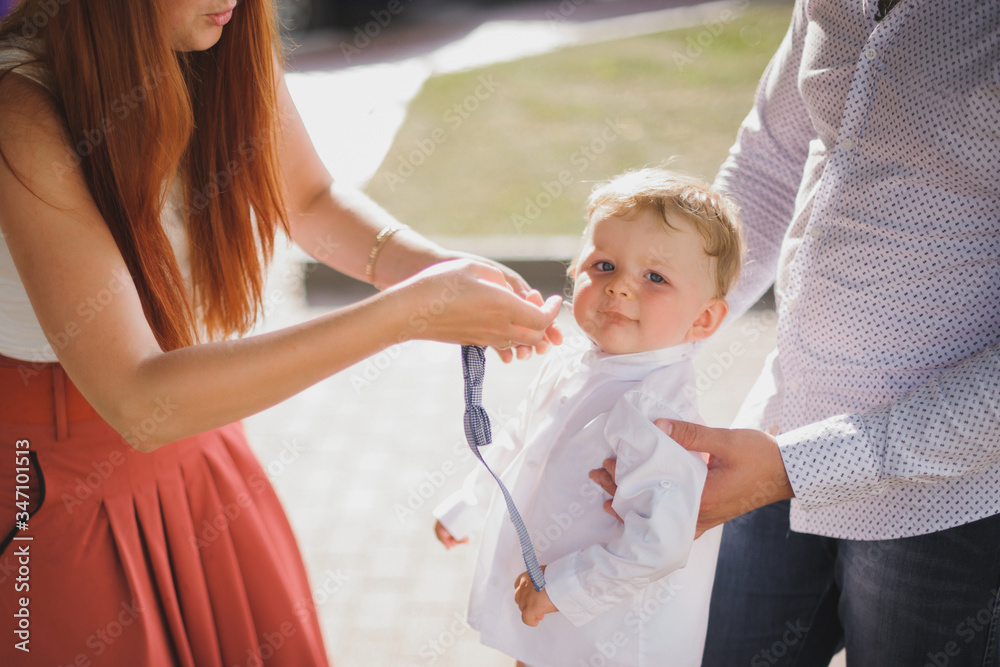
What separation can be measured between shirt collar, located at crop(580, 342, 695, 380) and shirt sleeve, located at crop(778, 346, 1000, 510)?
0.28 m

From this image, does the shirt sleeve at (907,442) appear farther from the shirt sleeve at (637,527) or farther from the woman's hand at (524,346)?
the woman's hand at (524,346)

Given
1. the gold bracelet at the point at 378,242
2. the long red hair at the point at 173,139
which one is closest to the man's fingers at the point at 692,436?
the gold bracelet at the point at 378,242

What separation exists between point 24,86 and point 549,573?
1.31 m

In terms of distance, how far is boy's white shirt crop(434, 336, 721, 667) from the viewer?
5.20ft

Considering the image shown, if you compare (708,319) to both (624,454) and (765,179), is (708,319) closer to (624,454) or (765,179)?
(624,454)

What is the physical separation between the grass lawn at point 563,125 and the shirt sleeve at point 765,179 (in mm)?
4759

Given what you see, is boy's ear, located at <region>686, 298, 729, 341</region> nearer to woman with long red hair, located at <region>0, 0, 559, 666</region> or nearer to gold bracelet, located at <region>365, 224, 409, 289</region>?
woman with long red hair, located at <region>0, 0, 559, 666</region>

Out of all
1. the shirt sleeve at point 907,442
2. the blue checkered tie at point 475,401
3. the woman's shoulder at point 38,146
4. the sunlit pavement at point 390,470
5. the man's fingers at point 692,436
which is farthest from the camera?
the sunlit pavement at point 390,470

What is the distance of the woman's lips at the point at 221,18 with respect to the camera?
161 centimetres

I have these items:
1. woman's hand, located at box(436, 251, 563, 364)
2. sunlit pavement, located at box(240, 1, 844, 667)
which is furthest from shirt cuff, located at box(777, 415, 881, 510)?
sunlit pavement, located at box(240, 1, 844, 667)

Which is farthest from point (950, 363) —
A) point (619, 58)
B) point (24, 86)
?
point (619, 58)

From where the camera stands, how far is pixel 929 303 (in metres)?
1.65

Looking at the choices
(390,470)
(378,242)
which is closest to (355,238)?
(378,242)

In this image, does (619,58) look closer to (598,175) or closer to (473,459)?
(598,175)
